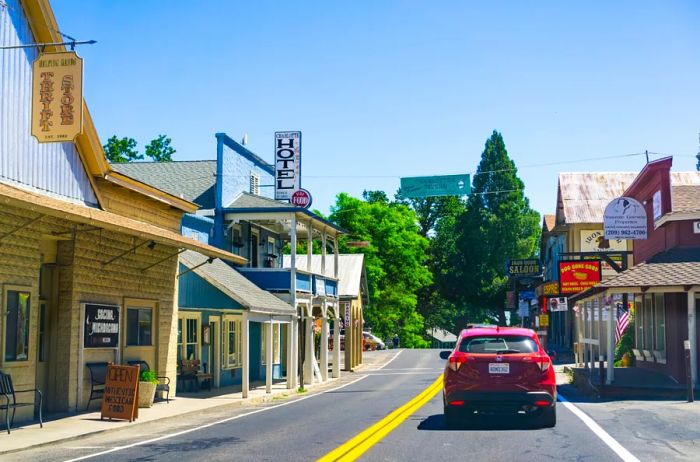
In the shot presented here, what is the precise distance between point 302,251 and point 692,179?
1458 inches

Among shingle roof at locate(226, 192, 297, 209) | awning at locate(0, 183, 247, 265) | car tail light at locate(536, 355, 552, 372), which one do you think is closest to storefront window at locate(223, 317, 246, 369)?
shingle roof at locate(226, 192, 297, 209)

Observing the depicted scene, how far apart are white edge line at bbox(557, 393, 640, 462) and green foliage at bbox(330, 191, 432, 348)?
54.3 meters

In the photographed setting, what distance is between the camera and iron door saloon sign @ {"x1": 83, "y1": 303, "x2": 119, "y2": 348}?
19.2 metres

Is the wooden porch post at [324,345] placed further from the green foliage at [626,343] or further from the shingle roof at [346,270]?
the green foliage at [626,343]

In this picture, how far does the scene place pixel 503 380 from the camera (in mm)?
14172

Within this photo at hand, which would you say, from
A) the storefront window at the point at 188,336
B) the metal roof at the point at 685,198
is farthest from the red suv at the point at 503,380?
the storefront window at the point at 188,336

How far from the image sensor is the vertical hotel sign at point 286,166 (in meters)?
34.5

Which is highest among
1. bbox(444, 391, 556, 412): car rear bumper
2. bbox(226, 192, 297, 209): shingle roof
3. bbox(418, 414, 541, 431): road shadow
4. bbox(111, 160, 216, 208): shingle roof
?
bbox(111, 160, 216, 208): shingle roof

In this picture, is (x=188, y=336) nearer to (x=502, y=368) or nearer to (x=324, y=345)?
(x=324, y=345)

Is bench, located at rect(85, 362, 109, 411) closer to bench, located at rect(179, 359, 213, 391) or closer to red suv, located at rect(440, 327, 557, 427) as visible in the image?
bench, located at rect(179, 359, 213, 391)

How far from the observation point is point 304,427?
50.6ft

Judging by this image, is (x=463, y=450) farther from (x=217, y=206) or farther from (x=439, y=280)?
(x=439, y=280)

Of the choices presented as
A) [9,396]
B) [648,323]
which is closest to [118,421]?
[9,396]

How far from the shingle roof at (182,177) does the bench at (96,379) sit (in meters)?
12.9
